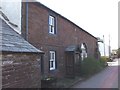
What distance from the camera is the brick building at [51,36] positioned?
53.3 feet

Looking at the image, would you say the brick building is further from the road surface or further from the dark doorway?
the road surface

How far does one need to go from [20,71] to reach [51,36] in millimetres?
9634

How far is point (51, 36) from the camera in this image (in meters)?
19.6

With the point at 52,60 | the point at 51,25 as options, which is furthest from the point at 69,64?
the point at 51,25

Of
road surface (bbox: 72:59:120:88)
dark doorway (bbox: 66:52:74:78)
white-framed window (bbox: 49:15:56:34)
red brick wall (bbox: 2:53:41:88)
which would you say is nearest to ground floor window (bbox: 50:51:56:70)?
white-framed window (bbox: 49:15:56:34)

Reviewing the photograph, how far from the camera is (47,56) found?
60.3ft

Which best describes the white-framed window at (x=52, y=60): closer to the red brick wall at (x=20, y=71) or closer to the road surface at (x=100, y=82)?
the road surface at (x=100, y=82)

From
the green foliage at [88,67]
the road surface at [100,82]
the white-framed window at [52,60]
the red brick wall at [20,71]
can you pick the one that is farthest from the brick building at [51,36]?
the red brick wall at [20,71]

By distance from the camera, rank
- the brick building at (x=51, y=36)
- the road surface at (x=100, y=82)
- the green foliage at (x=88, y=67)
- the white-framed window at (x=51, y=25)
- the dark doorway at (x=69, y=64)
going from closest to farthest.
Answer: the brick building at (x=51, y=36)
the road surface at (x=100, y=82)
the white-framed window at (x=51, y=25)
the dark doorway at (x=69, y=64)
the green foliage at (x=88, y=67)

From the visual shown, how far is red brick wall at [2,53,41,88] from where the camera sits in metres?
9.23

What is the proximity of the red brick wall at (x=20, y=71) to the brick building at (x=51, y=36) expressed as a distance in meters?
4.49

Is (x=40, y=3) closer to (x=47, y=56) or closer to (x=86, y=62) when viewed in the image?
(x=47, y=56)

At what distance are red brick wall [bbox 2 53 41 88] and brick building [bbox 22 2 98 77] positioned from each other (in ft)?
14.7

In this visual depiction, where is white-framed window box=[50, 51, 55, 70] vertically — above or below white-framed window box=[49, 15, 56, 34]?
below
